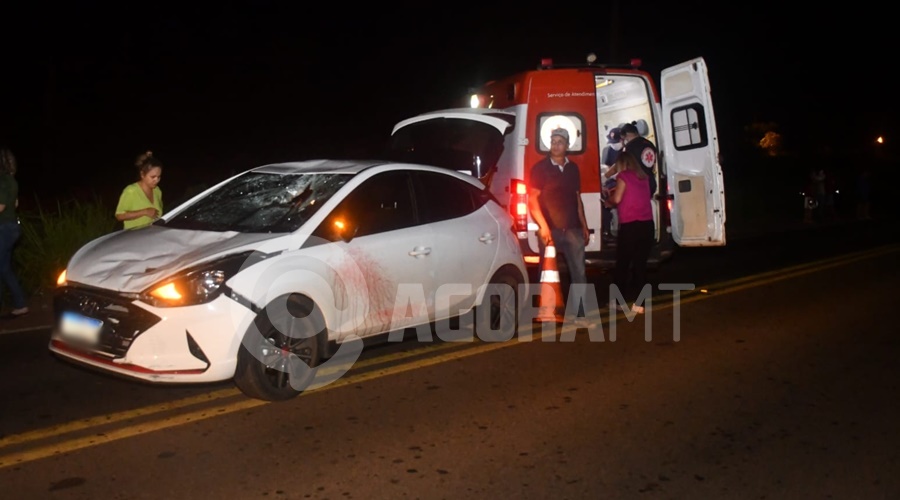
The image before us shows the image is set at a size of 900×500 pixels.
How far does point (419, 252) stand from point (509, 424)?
5.56 ft

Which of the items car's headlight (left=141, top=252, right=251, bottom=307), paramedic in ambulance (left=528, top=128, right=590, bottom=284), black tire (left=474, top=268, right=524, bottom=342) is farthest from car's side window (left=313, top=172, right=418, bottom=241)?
paramedic in ambulance (left=528, top=128, right=590, bottom=284)

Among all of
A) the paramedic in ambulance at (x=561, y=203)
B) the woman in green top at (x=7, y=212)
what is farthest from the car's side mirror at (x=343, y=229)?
the woman in green top at (x=7, y=212)

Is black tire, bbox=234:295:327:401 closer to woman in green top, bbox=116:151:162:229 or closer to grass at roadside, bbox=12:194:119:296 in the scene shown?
woman in green top, bbox=116:151:162:229

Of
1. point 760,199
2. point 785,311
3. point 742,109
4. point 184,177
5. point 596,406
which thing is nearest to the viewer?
point 596,406

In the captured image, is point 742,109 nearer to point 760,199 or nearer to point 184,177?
point 760,199

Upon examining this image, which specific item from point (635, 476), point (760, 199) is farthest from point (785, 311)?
point (760, 199)

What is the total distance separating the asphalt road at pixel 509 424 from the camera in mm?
4824

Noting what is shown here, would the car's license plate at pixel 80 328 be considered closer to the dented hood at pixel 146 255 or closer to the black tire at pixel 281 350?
the dented hood at pixel 146 255

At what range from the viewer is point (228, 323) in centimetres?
568

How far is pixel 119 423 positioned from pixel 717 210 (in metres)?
7.02

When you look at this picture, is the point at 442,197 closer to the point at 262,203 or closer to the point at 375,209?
the point at 375,209

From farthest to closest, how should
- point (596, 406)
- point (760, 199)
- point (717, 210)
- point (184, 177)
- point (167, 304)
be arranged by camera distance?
point (760, 199), point (184, 177), point (717, 210), point (596, 406), point (167, 304)

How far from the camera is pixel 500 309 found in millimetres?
8086

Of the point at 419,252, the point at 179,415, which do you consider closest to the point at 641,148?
the point at 419,252
